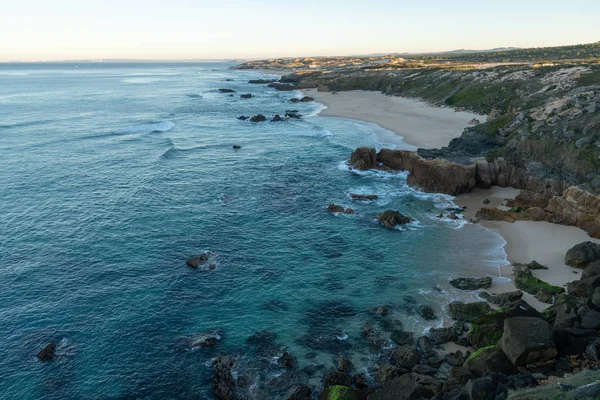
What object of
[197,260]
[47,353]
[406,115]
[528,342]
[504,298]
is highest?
[406,115]

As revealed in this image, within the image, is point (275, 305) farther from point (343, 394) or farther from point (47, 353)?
point (47, 353)

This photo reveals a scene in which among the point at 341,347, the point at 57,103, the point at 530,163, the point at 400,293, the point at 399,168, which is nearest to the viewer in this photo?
the point at 341,347

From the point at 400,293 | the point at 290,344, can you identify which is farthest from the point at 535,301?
the point at 290,344

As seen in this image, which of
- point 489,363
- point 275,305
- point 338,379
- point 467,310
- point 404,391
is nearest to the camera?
point 404,391

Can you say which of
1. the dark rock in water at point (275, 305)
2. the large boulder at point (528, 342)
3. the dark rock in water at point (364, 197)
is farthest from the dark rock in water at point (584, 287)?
the dark rock in water at point (364, 197)

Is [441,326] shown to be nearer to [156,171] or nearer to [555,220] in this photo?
[555,220]

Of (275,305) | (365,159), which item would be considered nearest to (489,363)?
(275,305)

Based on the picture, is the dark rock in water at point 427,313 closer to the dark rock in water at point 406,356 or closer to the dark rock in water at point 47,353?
the dark rock in water at point 406,356

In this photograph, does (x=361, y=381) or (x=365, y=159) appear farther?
(x=365, y=159)
